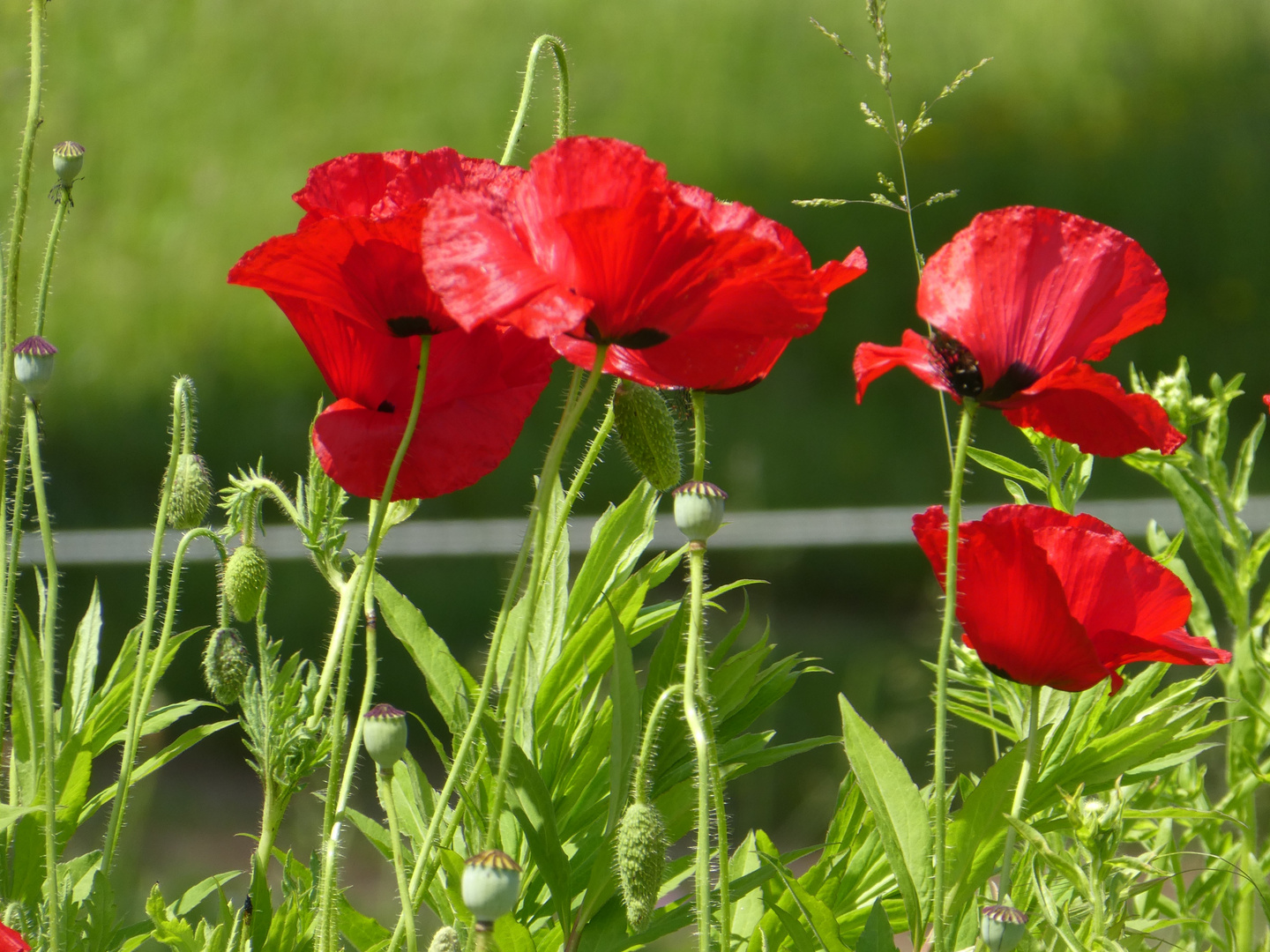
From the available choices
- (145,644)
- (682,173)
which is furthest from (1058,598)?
(682,173)

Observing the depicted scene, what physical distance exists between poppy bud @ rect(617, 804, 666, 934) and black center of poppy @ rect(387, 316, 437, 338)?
0.20 m

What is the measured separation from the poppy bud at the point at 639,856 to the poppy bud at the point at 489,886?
0.11 m

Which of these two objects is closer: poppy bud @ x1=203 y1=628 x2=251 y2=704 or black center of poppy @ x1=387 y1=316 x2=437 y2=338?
black center of poppy @ x1=387 y1=316 x2=437 y2=338

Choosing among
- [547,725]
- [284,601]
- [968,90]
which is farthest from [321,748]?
[968,90]

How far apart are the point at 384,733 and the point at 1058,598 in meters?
0.28

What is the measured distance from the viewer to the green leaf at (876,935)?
0.57 meters

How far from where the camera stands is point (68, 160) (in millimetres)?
→ 625

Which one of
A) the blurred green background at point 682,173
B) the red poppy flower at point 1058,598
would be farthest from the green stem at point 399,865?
the blurred green background at point 682,173

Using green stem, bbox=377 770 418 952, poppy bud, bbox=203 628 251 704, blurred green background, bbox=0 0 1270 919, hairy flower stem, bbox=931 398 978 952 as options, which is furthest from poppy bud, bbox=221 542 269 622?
blurred green background, bbox=0 0 1270 919

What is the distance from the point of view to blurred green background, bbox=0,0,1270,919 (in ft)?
11.5

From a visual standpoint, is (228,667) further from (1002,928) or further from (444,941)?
(1002,928)

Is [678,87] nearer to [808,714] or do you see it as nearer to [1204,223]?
[1204,223]

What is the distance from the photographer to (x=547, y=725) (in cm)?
72

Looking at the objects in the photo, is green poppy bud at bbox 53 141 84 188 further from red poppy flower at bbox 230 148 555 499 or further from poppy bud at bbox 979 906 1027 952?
poppy bud at bbox 979 906 1027 952
